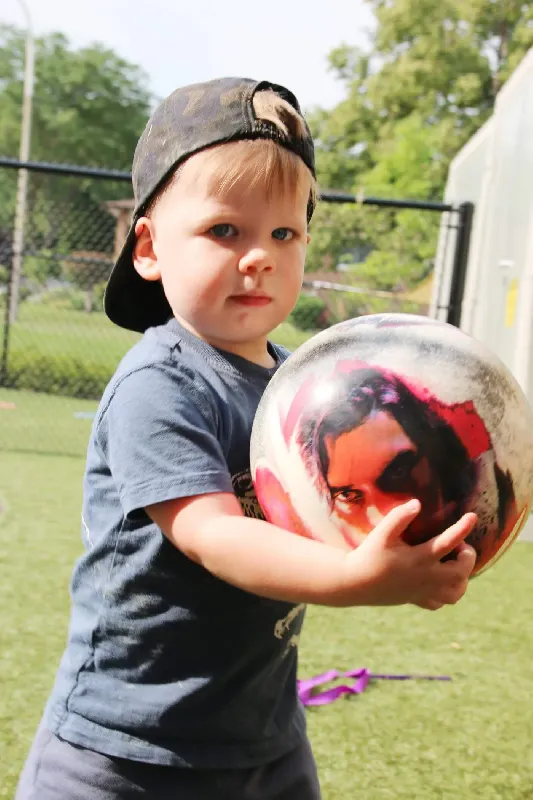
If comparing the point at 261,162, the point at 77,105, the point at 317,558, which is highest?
the point at 77,105

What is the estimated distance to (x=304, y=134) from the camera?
2.05m

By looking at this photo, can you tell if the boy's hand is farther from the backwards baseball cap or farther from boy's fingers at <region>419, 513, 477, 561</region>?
the backwards baseball cap

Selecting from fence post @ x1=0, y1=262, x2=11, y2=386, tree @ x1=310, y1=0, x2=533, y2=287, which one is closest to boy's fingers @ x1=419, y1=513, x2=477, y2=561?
fence post @ x1=0, y1=262, x2=11, y2=386

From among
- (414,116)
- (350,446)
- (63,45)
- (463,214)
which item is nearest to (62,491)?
(463,214)

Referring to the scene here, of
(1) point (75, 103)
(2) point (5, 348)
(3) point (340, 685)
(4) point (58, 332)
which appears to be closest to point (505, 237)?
(3) point (340, 685)

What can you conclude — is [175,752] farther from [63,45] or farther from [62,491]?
Result: [63,45]

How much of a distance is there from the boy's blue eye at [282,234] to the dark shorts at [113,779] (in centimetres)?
109

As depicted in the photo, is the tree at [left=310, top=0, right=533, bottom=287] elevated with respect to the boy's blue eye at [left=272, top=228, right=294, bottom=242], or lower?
elevated

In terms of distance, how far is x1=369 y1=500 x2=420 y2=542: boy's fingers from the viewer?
4.66 feet

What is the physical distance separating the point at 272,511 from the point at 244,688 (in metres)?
0.46

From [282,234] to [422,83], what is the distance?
3945 cm

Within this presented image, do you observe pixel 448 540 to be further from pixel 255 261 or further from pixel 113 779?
pixel 113 779

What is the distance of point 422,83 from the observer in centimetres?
3881

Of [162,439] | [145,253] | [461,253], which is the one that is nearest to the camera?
[162,439]
